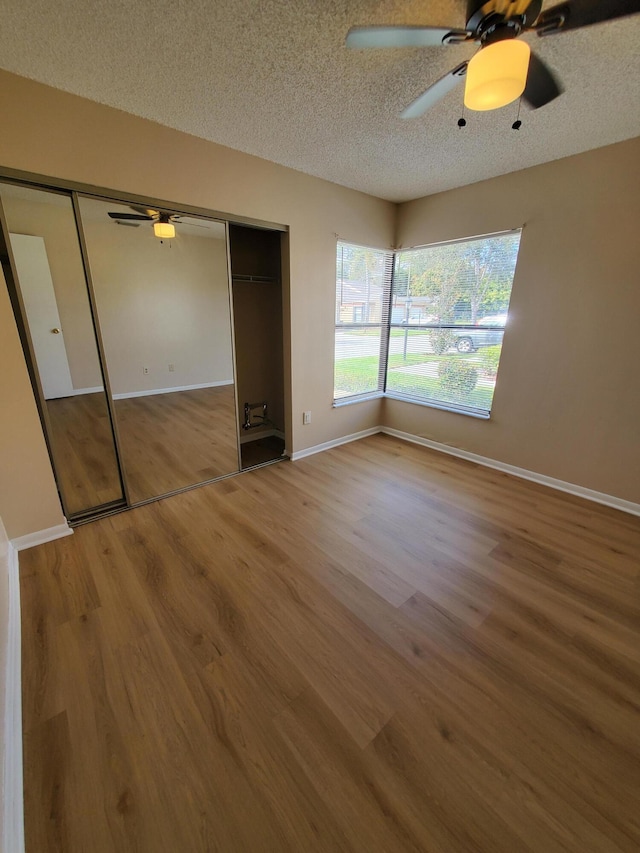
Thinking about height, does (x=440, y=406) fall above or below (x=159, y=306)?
below

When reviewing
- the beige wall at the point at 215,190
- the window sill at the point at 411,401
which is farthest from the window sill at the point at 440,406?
the beige wall at the point at 215,190

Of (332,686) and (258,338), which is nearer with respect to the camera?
(332,686)

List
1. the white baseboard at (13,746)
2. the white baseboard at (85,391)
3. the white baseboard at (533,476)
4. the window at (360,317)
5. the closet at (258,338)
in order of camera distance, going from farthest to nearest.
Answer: the window at (360,317) < the closet at (258,338) < the white baseboard at (533,476) < the white baseboard at (85,391) < the white baseboard at (13,746)

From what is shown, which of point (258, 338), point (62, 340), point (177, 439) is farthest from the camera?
point (258, 338)

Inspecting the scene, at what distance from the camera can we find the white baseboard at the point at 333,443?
346 cm

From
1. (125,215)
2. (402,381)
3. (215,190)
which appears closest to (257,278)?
(215,190)

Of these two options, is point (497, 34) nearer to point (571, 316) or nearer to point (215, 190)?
point (215, 190)

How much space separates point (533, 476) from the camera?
304 centimetres

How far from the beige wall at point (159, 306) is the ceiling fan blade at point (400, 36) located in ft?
5.50

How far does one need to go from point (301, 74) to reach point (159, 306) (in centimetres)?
187

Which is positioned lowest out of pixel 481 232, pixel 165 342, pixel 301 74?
pixel 165 342

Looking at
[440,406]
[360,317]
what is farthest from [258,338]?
[440,406]

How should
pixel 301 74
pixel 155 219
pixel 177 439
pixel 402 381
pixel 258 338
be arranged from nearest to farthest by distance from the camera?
pixel 301 74, pixel 155 219, pixel 177 439, pixel 258 338, pixel 402 381

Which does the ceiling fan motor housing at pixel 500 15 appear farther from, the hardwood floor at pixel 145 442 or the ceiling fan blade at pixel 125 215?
the hardwood floor at pixel 145 442
